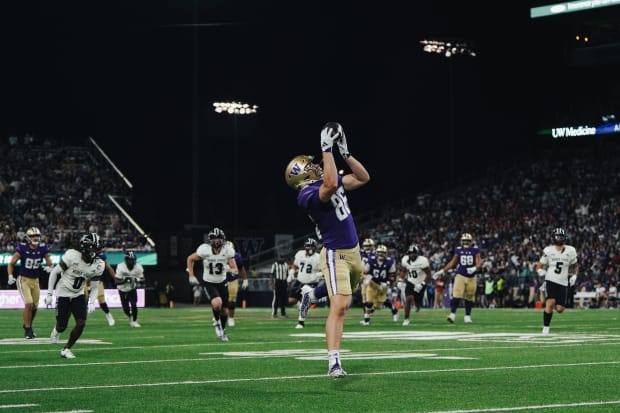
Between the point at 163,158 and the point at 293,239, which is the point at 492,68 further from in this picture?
the point at 163,158

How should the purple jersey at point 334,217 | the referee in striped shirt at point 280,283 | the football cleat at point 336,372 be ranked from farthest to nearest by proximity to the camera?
1. the referee in striped shirt at point 280,283
2. the purple jersey at point 334,217
3. the football cleat at point 336,372

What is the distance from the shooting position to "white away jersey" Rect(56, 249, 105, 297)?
1286 cm

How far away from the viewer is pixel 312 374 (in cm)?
953

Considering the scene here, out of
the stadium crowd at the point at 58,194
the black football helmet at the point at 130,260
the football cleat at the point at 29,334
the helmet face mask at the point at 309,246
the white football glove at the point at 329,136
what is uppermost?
the stadium crowd at the point at 58,194

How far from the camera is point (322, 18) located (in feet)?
134

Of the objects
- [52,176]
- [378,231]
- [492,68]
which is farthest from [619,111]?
[52,176]

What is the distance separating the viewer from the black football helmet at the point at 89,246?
12.9m

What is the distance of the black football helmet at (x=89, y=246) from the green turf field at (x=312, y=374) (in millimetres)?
1216

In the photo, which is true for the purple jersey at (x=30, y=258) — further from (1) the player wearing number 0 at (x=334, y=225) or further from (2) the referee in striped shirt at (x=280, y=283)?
(2) the referee in striped shirt at (x=280, y=283)

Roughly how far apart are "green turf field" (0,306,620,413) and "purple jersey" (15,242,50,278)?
177 cm

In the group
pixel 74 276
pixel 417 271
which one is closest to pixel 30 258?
pixel 74 276

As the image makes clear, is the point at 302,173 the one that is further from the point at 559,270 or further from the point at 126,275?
the point at 126,275

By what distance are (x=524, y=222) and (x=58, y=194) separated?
2243 centimetres

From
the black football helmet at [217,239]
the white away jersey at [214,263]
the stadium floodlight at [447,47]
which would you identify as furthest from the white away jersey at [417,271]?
the stadium floodlight at [447,47]
